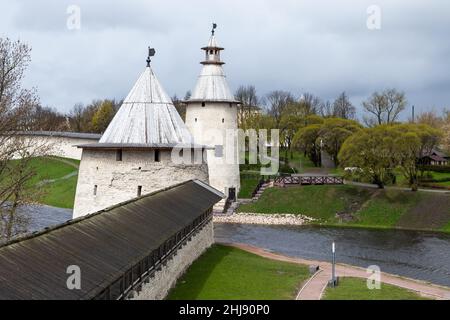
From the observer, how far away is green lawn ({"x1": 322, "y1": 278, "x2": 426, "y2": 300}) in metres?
20.5

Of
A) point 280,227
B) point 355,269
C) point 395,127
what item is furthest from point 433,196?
point 355,269

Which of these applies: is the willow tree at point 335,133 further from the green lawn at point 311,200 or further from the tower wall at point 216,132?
the tower wall at point 216,132

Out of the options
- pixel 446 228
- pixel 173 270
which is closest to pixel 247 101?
pixel 446 228

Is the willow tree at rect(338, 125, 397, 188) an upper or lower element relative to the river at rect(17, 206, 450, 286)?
upper

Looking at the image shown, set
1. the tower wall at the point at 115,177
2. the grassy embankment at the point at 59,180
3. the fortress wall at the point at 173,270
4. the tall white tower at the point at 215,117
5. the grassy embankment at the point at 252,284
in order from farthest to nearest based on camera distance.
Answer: the grassy embankment at the point at 59,180 → the tall white tower at the point at 215,117 → the tower wall at the point at 115,177 → the grassy embankment at the point at 252,284 → the fortress wall at the point at 173,270

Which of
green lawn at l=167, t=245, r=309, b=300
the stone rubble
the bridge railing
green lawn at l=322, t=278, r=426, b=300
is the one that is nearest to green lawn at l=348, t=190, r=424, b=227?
the stone rubble

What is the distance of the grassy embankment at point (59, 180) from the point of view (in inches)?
2084

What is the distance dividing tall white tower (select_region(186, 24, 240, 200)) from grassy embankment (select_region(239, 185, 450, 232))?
11.2ft

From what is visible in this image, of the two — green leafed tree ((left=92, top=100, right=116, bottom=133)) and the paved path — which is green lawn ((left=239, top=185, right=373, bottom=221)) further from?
green leafed tree ((left=92, top=100, right=116, bottom=133))

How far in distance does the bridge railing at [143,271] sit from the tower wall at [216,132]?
28.2m

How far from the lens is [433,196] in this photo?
47.1 metres

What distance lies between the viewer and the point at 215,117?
51906 millimetres

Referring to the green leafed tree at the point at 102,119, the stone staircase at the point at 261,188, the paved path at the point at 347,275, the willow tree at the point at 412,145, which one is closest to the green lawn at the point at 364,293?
the paved path at the point at 347,275

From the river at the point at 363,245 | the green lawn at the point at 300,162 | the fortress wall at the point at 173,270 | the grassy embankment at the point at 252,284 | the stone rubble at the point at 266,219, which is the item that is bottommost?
the river at the point at 363,245
